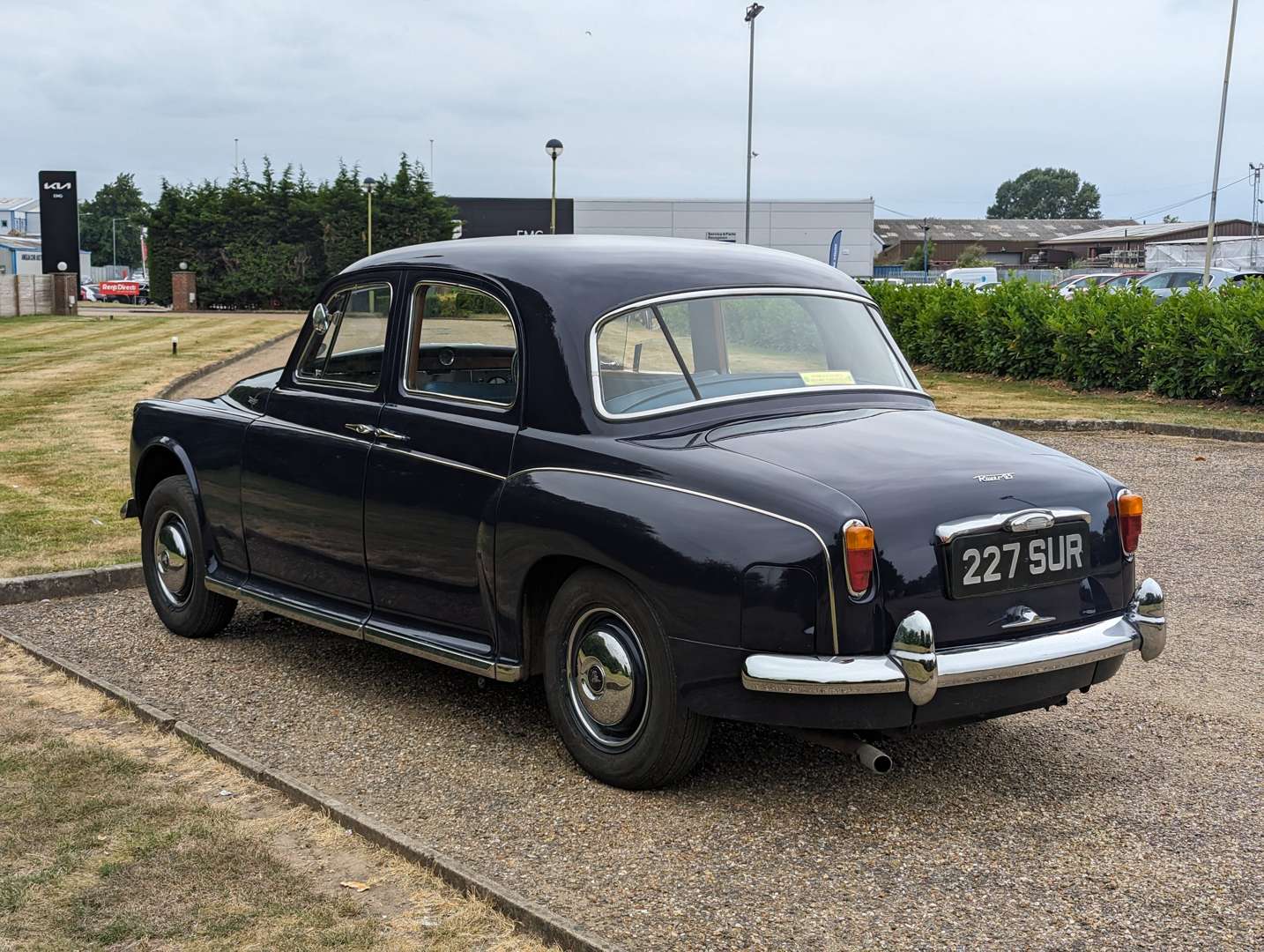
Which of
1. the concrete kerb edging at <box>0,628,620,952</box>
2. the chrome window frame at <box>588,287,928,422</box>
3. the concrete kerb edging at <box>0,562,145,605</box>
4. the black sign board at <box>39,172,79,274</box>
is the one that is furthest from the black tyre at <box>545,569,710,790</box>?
the black sign board at <box>39,172,79,274</box>

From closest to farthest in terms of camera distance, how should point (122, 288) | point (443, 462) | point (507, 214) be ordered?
point (443, 462), point (507, 214), point (122, 288)

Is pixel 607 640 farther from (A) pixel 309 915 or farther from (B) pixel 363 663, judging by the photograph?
(B) pixel 363 663

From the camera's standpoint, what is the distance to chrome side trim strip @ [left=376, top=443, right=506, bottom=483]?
499 centimetres

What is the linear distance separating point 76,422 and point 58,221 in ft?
105

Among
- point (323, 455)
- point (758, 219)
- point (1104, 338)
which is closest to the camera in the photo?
point (323, 455)

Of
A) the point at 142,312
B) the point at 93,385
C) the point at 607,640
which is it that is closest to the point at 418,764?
the point at 607,640

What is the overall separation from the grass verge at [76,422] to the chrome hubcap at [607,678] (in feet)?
14.5

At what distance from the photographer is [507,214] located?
67312 millimetres

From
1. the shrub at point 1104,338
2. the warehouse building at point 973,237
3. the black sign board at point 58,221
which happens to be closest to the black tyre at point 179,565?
the shrub at point 1104,338

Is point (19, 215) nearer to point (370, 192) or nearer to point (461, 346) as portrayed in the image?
point (370, 192)

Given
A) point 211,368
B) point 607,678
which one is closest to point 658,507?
point 607,678

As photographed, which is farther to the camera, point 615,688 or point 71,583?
point 71,583

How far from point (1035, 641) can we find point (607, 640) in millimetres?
1368

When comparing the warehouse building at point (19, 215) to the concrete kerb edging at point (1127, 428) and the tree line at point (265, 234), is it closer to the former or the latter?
the tree line at point (265, 234)
